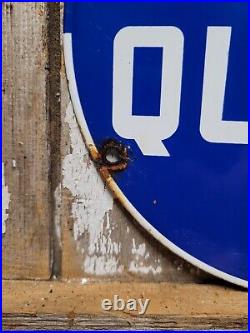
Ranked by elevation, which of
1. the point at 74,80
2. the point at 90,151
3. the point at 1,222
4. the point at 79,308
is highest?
the point at 74,80

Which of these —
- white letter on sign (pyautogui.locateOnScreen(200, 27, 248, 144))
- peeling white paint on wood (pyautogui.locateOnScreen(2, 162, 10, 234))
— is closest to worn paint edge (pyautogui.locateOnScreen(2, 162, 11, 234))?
peeling white paint on wood (pyautogui.locateOnScreen(2, 162, 10, 234))

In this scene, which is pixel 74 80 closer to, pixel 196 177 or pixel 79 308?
pixel 196 177

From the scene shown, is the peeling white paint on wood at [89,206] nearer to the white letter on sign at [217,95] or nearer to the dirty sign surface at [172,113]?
the dirty sign surface at [172,113]

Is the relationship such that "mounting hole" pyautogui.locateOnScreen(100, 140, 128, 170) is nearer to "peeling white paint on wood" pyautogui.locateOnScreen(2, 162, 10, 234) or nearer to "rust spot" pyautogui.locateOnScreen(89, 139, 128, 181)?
"rust spot" pyautogui.locateOnScreen(89, 139, 128, 181)

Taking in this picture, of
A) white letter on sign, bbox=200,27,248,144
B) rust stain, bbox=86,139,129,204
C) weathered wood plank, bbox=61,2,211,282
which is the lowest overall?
weathered wood plank, bbox=61,2,211,282

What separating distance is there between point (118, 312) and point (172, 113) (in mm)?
312

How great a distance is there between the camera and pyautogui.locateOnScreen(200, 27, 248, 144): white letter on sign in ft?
2.09

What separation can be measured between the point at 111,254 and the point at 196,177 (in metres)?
0.19

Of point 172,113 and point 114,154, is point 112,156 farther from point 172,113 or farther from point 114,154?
point 172,113

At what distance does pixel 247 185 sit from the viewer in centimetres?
68

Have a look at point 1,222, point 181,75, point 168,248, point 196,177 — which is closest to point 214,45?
point 181,75

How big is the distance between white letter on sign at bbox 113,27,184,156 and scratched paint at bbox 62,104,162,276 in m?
0.08

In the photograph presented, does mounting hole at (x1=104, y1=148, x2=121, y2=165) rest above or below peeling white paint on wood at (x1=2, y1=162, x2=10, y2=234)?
above

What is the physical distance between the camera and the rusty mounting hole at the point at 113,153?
0.68 m
